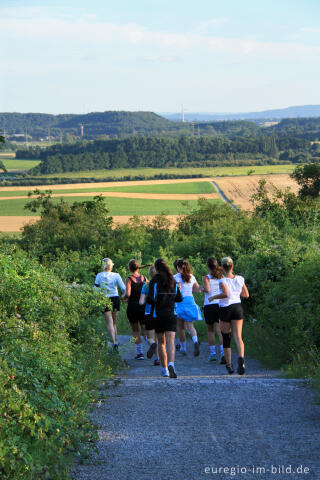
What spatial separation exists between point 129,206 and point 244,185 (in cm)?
1833

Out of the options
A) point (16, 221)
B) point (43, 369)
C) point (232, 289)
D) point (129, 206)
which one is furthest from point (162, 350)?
point (129, 206)

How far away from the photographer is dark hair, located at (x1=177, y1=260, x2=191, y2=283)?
920cm

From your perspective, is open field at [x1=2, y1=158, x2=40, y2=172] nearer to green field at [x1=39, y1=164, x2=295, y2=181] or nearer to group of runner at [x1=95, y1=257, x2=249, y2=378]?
green field at [x1=39, y1=164, x2=295, y2=181]

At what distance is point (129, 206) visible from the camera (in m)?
68.5

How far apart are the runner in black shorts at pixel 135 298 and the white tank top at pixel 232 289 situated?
5.47 feet

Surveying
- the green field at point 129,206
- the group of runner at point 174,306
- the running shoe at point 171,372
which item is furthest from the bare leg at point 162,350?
the green field at point 129,206

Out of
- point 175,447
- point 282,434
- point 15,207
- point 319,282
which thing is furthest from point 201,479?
point 15,207

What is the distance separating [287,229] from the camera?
18781 mm

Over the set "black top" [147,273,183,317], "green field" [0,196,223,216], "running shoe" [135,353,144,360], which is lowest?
"green field" [0,196,223,216]

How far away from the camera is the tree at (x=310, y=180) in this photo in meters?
40.6

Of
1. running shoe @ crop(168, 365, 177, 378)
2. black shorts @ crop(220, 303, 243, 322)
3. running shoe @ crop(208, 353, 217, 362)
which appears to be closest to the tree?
running shoe @ crop(208, 353, 217, 362)

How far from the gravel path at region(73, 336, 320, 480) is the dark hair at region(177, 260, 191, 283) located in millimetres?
2654

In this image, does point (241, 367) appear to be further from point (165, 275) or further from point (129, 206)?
point (129, 206)

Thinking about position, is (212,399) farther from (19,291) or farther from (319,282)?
(319,282)
